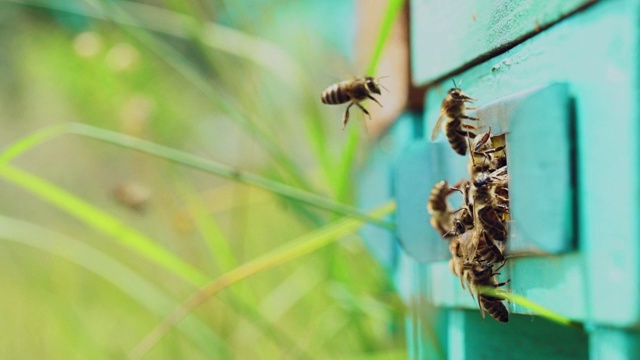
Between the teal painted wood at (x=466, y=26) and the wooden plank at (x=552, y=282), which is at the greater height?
the teal painted wood at (x=466, y=26)

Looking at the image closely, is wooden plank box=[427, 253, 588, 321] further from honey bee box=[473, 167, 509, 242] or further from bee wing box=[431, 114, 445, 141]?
bee wing box=[431, 114, 445, 141]

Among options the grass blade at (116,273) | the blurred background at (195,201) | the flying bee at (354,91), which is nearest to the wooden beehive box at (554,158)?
the flying bee at (354,91)

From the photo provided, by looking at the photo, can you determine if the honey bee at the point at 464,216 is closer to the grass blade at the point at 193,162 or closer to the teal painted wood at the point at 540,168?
the teal painted wood at the point at 540,168

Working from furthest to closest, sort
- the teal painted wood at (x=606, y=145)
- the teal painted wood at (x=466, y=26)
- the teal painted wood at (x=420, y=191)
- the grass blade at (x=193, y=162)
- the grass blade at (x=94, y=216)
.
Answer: the grass blade at (x=94, y=216)
the grass blade at (x=193, y=162)
the teal painted wood at (x=420, y=191)
the teal painted wood at (x=466, y=26)
the teal painted wood at (x=606, y=145)

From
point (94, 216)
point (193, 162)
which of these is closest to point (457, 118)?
point (193, 162)

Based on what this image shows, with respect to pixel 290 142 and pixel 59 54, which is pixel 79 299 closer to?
pixel 290 142

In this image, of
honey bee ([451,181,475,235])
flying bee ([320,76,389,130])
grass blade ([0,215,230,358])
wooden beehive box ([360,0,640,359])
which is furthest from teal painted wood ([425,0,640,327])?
grass blade ([0,215,230,358])

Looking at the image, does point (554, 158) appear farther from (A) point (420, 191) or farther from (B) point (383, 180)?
(B) point (383, 180)
